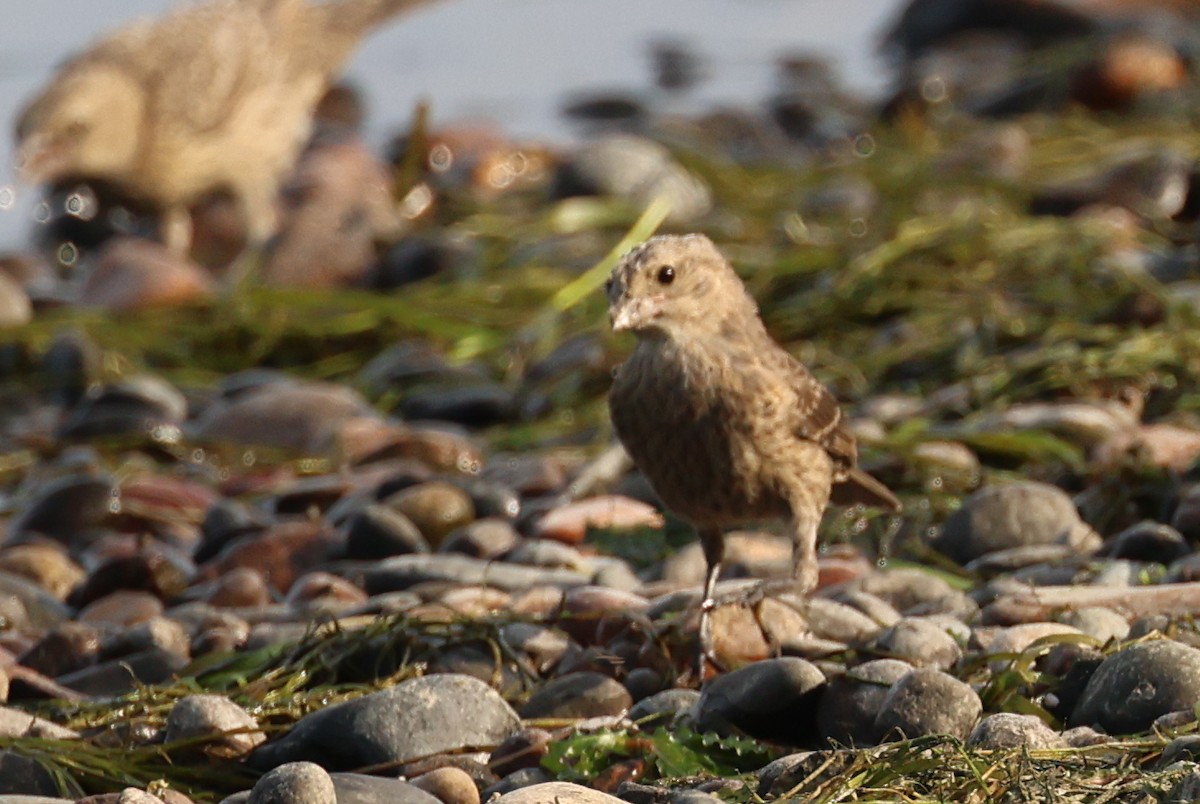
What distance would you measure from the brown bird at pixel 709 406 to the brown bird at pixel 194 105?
7663mm

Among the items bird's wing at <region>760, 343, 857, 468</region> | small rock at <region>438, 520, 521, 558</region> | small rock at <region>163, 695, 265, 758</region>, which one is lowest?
small rock at <region>438, 520, 521, 558</region>

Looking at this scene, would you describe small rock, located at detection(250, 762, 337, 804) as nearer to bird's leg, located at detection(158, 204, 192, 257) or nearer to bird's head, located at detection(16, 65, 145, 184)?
bird's head, located at detection(16, 65, 145, 184)

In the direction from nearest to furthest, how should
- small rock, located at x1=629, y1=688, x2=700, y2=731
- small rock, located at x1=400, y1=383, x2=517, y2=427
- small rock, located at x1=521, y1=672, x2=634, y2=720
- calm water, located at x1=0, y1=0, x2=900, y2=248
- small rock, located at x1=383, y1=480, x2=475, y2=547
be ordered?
small rock, located at x1=629, y1=688, x2=700, y2=731 < small rock, located at x1=521, y1=672, x2=634, y2=720 < small rock, located at x1=383, y1=480, x2=475, y2=547 < small rock, located at x1=400, y1=383, x2=517, y2=427 < calm water, located at x1=0, y1=0, x2=900, y2=248

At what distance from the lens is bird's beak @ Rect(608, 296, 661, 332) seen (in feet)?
15.4

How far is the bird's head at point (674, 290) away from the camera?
190 inches

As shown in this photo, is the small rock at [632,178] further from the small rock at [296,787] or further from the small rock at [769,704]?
the small rock at [296,787]

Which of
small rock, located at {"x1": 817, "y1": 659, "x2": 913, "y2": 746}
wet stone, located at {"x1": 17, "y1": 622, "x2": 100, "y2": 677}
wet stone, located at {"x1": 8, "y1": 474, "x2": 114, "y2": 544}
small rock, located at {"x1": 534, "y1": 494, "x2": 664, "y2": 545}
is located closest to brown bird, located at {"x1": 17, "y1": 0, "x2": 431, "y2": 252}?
wet stone, located at {"x1": 8, "y1": 474, "x2": 114, "y2": 544}

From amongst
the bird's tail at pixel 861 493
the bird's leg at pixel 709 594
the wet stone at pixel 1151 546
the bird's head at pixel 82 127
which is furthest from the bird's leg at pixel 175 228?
the wet stone at pixel 1151 546

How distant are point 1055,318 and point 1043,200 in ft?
6.74

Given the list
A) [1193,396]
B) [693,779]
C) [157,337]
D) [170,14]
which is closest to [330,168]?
[170,14]

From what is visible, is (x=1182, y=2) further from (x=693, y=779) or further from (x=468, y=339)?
(x=693, y=779)

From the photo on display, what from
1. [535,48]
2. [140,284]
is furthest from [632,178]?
[535,48]

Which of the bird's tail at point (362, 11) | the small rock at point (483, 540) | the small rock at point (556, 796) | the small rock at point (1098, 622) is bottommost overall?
the small rock at point (483, 540)

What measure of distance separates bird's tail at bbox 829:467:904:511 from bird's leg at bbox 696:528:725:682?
0.43 metres
